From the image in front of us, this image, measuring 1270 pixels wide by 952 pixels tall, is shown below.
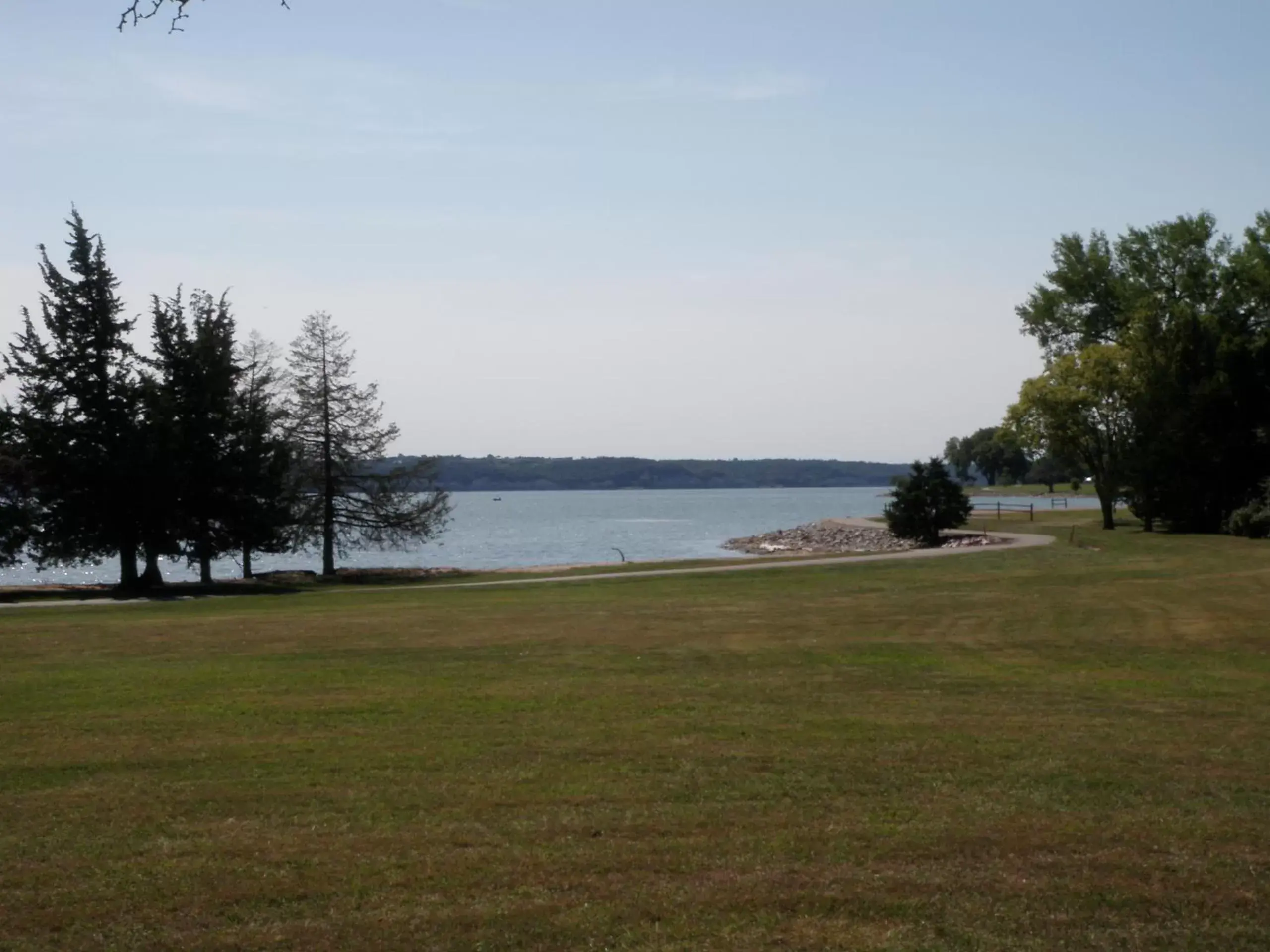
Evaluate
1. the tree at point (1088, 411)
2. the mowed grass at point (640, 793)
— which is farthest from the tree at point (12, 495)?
the tree at point (1088, 411)

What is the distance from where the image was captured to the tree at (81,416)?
39.8 m

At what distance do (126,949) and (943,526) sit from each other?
51737mm

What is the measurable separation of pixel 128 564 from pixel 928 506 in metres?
32.3

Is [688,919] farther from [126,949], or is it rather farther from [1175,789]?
[1175,789]

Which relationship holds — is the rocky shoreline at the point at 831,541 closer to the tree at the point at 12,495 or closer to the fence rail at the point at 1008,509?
the fence rail at the point at 1008,509

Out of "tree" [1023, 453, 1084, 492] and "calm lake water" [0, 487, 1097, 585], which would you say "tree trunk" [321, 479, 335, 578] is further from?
"tree" [1023, 453, 1084, 492]

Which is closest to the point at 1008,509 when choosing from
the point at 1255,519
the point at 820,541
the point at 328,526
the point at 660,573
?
the point at 820,541

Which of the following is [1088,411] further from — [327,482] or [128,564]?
[128,564]

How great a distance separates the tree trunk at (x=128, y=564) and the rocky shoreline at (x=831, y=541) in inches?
973

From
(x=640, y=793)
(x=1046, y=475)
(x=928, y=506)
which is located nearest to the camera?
(x=640, y=793)

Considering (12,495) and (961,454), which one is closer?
(12,495)

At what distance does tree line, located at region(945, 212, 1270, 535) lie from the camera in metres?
52.9

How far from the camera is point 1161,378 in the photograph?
54531mm

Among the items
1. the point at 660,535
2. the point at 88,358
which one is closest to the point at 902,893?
the point at 88,358
